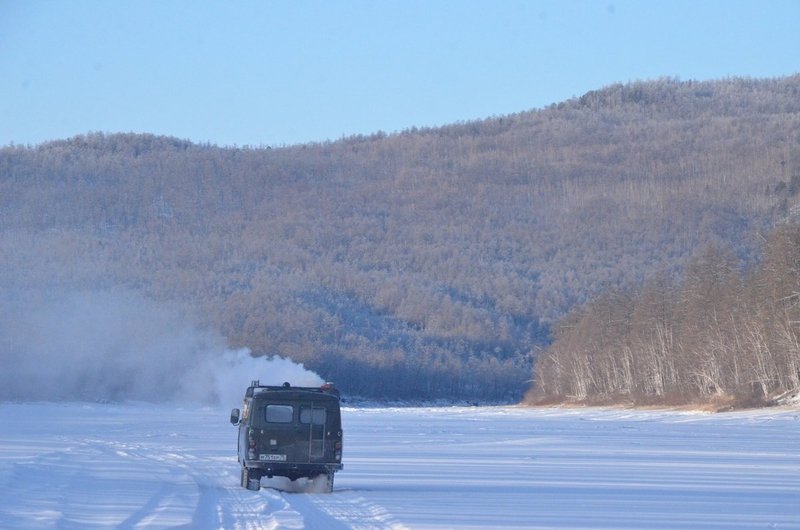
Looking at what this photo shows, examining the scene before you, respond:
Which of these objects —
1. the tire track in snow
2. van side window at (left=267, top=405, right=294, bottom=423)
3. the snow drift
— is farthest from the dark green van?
the snow drift

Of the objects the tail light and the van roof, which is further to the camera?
the van roof

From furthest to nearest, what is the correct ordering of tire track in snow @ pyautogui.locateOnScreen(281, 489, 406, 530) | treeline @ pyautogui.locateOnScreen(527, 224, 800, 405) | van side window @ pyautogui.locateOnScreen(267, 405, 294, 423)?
treeline @ pyautogui.locateOnScreen(527, 224, 800, 405)
van side window @ pyautogui.locateOnScreen(267, 405, 294, 423)
tire track in snow @ pyautogui.locateOnScreen(281, 489, 406, 530)

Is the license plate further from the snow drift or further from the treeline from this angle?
the snow drift

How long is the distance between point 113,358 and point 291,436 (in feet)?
342

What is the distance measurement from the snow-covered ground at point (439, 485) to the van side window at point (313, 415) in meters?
1.53

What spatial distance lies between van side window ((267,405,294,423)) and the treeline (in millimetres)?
41486

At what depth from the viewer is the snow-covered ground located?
16594mm

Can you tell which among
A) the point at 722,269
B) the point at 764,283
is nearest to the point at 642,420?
the point at 764,283

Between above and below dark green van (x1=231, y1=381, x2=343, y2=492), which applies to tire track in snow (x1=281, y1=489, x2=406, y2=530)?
below

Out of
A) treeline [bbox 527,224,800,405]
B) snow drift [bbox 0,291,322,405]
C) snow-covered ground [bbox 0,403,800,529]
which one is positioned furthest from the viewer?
snow drift [bbox 0,291,322,405]

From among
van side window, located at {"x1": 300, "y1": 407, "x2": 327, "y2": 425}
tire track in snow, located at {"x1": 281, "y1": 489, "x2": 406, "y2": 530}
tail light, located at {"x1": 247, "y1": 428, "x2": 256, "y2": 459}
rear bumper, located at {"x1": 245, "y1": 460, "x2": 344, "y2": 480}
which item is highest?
van side window, located at {"x1": 300, "y1": 407, "x2": 327, "y2": 425}

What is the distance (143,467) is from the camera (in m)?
27.1

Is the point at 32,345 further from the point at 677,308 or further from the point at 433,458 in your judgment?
the point at 433,458

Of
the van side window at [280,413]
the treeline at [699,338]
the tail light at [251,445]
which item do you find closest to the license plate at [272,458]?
the tail light at [251,445]
